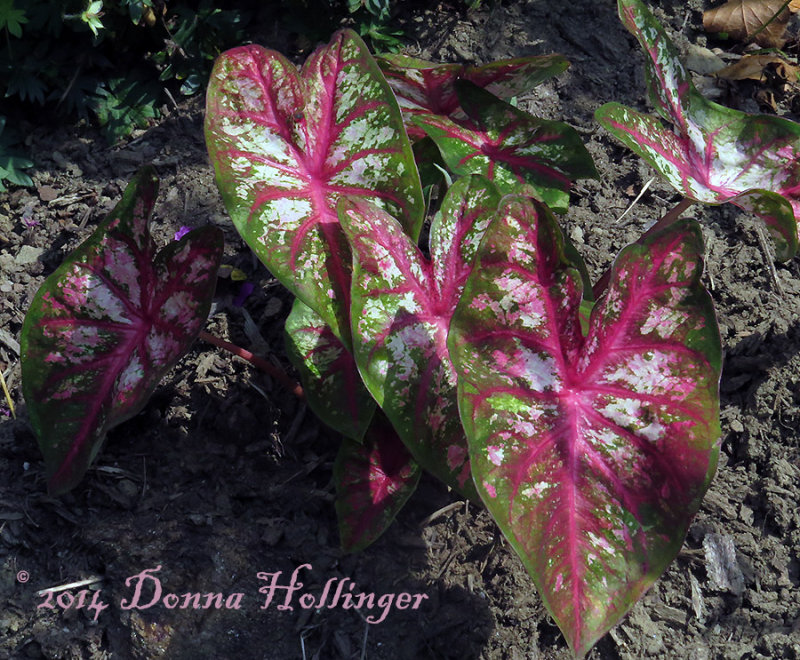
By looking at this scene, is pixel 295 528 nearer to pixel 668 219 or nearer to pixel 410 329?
pixel 410 329

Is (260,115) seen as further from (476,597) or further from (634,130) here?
(476,597)

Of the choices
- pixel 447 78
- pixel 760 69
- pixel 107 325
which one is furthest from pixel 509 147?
pixel 760 69

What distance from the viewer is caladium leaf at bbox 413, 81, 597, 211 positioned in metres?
1.52

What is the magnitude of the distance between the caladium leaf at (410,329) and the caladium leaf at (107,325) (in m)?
A: 0.33

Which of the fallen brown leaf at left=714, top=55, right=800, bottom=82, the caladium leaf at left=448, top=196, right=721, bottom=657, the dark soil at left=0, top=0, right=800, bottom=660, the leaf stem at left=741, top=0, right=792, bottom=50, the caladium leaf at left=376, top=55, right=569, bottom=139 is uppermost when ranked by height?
the caladium leaf at left=376, top=55, right=569, bottom=139

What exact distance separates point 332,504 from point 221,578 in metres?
0.27

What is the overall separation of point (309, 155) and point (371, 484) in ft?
2.14

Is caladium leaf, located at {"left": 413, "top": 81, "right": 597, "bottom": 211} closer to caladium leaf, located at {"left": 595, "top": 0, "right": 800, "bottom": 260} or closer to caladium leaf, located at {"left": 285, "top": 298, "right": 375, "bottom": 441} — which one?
caladium leaf, located at {"left": 595, "top": 0, "right": 800, "bottom": 260}

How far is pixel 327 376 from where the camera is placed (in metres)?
1.45

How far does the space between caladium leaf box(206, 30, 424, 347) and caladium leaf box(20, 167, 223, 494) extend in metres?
0.15

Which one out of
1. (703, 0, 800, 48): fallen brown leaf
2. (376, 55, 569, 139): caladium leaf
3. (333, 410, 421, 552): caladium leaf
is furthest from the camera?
(703, 0, 800, 48): fallen brown leaf

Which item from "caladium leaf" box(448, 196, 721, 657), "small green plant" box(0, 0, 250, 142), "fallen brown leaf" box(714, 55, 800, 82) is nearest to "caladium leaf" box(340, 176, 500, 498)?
"caladium leaf" box(448, 196, 721, 657)

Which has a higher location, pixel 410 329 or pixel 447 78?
pixel 447 78

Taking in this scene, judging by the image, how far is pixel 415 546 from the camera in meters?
1.58
